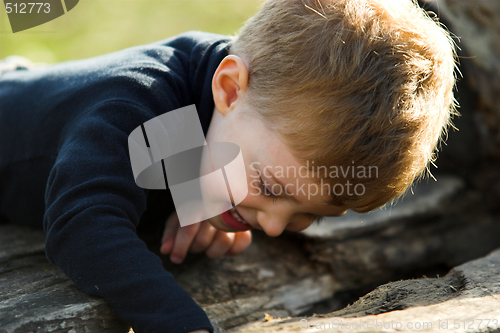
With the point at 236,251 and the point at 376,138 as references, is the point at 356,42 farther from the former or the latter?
the point at 236,251

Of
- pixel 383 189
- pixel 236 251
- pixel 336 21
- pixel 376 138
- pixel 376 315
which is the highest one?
pixel 336 21

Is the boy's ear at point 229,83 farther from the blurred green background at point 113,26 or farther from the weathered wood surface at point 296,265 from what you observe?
the blurred green background at point 113,26

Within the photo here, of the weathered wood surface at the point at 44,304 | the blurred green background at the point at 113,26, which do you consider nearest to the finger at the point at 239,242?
the weathered wood surface at the point at 44,304

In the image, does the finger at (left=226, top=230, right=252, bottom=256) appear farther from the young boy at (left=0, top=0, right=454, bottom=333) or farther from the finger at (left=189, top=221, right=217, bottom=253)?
the young boy at (left=0, top=0, right=454, bottom=333)

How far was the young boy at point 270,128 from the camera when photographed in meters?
0.95

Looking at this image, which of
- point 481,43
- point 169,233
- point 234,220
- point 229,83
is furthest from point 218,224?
point 481,43

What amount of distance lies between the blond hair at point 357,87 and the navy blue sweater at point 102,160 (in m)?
0.28

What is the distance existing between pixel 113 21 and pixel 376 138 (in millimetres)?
3935

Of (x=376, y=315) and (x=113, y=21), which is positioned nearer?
(x=376, y=315)

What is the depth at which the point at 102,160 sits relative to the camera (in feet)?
3.37

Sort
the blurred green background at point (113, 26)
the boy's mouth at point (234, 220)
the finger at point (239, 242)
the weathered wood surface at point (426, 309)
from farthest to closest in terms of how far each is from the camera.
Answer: the blurred green background at point (113, 26) < the finger at point (239, 242) < the boy's mouth at point (234, 220) < the weathered wood surface at point (426, 309)

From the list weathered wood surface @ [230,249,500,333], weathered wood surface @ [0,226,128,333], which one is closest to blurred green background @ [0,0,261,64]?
weathered wood surface @ [0,226,128,333]

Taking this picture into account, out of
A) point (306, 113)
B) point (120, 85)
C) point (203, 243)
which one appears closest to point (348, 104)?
point (306, 113)

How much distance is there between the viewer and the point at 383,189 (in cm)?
111
